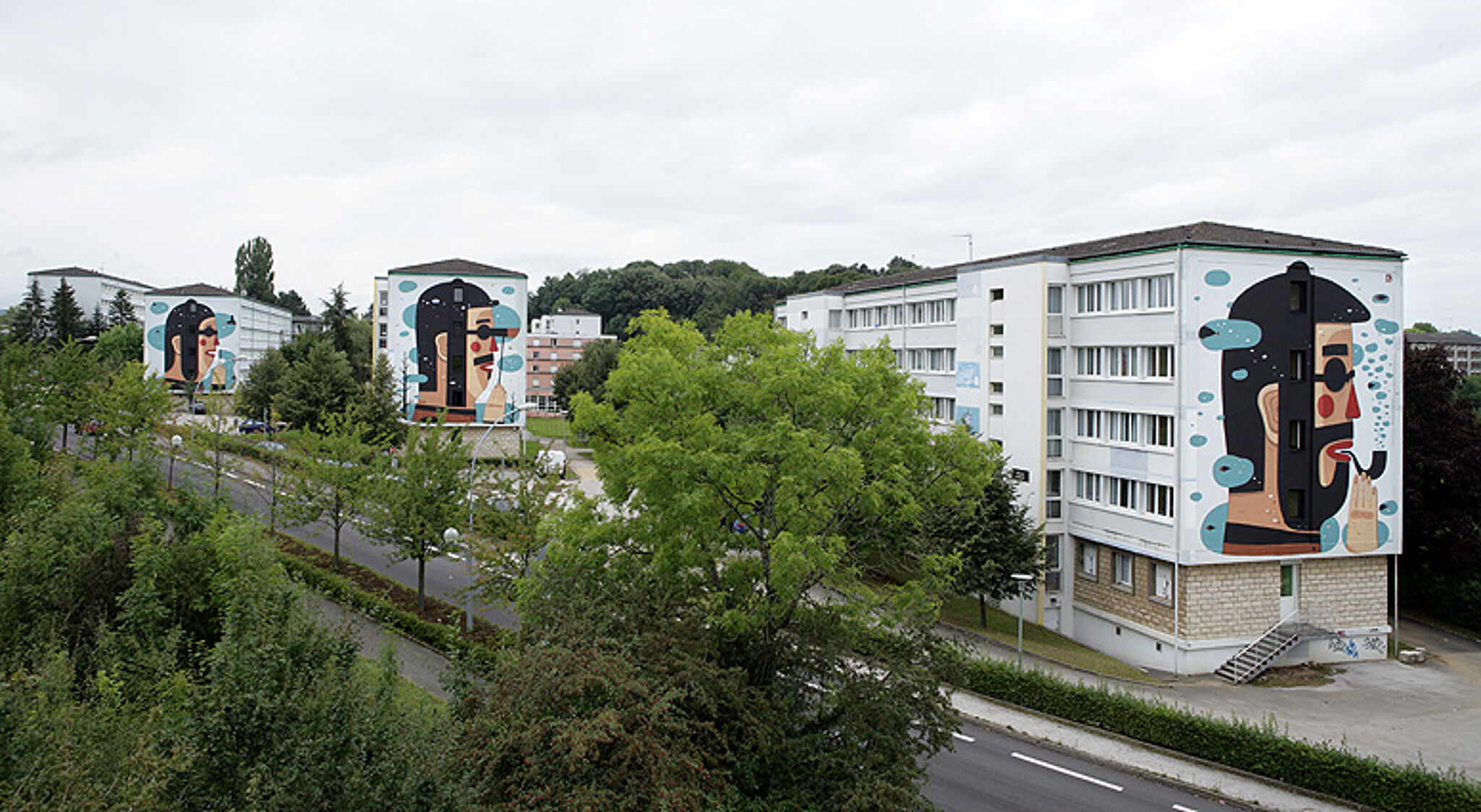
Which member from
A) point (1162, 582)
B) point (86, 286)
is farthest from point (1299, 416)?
point (86, 286)

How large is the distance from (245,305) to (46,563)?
80.5 m

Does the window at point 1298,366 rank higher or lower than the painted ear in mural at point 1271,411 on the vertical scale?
higher

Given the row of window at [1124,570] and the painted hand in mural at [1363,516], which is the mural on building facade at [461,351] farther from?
the painted hand in mural at [1363,516]

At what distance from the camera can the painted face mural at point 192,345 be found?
84750 millimetres

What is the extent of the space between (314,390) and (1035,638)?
153ft

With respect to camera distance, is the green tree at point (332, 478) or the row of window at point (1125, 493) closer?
the row of window at point (1125, 493)

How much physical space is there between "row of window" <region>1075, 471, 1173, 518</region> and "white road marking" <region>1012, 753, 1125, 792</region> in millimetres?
13518

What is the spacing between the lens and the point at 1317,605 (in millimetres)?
33438

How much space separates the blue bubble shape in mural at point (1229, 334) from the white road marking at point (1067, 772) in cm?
1691

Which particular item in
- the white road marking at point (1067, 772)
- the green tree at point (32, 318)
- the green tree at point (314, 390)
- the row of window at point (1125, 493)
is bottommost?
the white road marking at point (1067, 772)

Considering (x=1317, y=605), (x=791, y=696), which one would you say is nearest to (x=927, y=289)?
(x=1317, y=605)

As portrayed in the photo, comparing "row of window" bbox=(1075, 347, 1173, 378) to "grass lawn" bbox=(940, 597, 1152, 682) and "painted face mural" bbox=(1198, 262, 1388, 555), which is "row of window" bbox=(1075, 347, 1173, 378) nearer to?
"painted face mural" bbox=(1198, 262, 1388, 555)

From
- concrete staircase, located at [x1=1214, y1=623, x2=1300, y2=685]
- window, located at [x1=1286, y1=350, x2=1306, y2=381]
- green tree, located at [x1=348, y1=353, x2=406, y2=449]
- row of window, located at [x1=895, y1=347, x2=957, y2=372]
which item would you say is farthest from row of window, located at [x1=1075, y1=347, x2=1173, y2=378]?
green tree, located at [x1=348, y1=353, x2=406, y2=449]

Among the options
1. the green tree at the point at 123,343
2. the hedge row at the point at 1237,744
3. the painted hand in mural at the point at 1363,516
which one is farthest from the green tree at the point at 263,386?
the painted hand in mural at the point at 1363,516
